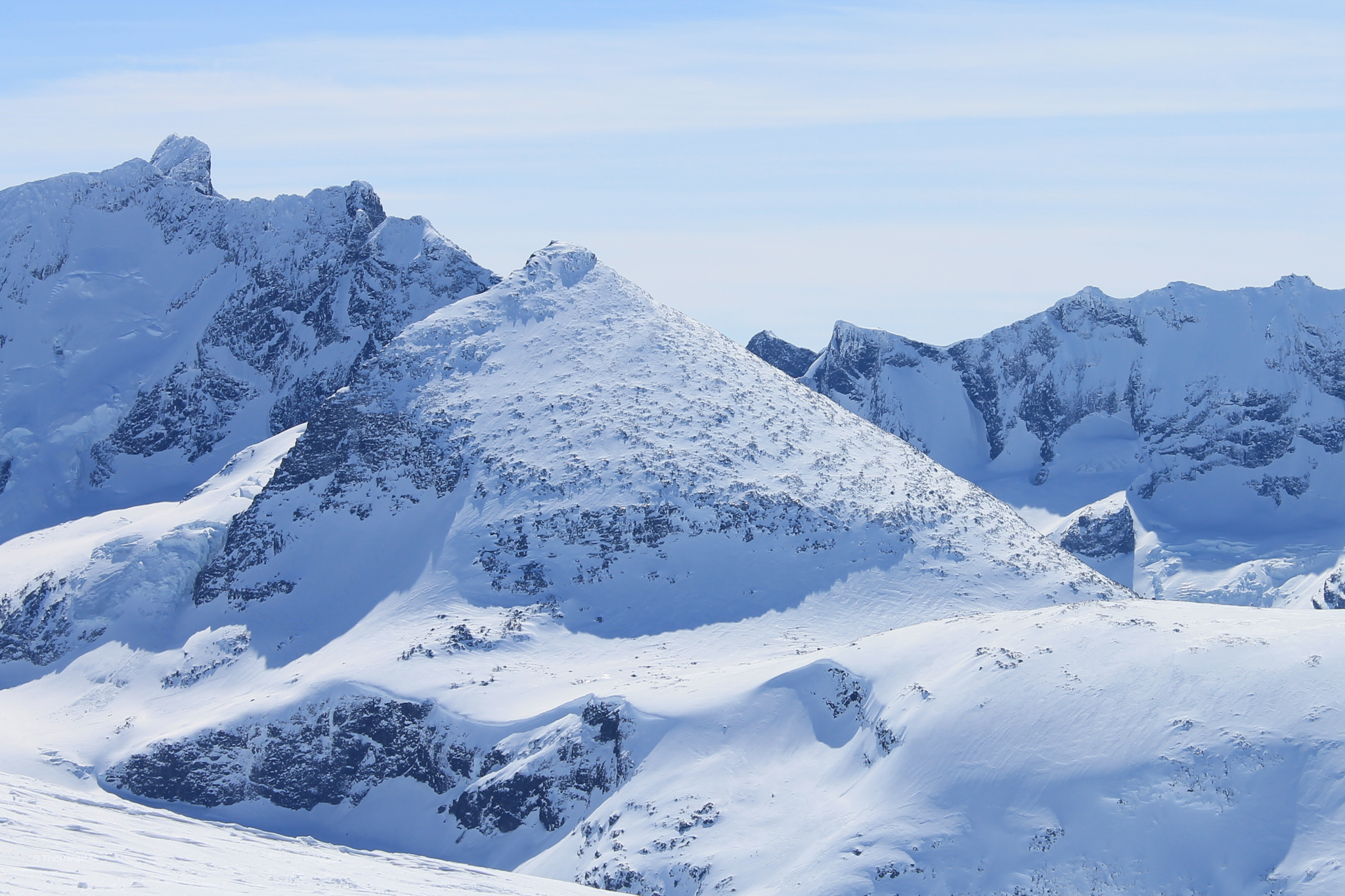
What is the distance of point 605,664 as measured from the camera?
2200 inches

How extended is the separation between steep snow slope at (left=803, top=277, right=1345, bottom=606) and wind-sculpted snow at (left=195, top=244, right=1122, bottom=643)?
52596 millimetres

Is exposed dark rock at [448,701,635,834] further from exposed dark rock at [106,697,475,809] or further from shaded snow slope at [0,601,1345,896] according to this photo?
exposed dark rock at [106,697,475,809]

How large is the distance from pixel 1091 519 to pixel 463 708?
255 feet

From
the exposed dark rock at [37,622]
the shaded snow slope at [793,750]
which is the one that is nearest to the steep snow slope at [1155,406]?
the shaded snow slope at [793,750]

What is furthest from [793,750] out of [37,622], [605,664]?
[37,622]

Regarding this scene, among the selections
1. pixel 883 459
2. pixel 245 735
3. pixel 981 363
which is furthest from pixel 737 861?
pixel 981 363

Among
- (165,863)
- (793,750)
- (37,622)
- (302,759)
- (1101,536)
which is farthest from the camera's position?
(1101,536)

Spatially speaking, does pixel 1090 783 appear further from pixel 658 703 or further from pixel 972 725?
pixel 658 703

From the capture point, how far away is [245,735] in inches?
2077

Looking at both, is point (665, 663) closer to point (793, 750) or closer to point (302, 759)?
point (793, 750)

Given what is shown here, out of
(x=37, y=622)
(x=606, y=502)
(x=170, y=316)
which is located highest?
(x=170, y=316)

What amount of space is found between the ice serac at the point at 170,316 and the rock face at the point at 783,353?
181ft

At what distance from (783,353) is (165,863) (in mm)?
133465

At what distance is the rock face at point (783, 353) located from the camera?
151m
